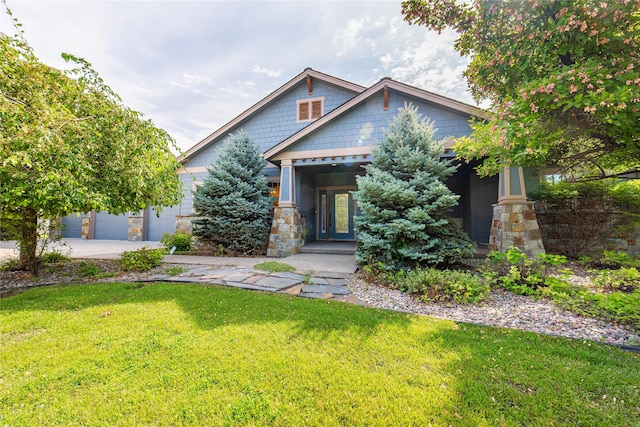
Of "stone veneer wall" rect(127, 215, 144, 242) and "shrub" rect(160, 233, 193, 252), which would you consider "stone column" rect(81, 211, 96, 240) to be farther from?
"shrub" rect(160, 233, 193, 252)

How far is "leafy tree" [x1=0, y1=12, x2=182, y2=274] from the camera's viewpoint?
3.13m

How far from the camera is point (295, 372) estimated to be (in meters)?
2.15

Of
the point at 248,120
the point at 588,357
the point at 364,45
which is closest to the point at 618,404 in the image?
the point at 588,357

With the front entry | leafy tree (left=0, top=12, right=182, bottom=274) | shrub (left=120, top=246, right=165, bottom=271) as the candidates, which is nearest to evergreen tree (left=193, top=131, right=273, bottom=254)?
shrub (left=120, top=246, right=165, bottom=271)

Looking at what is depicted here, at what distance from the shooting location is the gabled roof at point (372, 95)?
7.04m

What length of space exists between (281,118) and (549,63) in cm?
895

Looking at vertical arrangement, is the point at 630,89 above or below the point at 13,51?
below

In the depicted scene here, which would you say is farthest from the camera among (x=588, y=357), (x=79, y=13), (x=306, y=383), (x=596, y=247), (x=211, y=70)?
(x=211, y=70)

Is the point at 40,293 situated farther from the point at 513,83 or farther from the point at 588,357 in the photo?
the point at 513,83

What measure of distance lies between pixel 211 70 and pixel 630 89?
878cm

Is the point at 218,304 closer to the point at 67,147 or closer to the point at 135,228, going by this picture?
the point at 67,147

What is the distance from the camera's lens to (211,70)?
7.56 meters

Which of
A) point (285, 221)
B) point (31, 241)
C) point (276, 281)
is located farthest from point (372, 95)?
point (31, 241)

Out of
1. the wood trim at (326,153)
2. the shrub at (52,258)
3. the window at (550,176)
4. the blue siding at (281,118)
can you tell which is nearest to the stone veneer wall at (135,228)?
the blue siding at (281,118)
